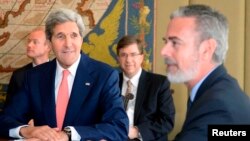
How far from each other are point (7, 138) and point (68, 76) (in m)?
0.50

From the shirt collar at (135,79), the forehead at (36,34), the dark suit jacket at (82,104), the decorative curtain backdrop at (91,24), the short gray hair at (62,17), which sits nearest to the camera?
the dark suit jacket at (82,104)

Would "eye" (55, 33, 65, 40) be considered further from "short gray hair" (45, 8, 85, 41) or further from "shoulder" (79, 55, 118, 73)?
"shoulder" (79, 55, 118, 73)

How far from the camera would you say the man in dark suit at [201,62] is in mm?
1398

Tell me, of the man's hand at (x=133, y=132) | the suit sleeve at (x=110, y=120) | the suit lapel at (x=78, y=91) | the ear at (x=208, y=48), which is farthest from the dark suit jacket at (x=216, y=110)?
the man's hand at (x=133, y=132)

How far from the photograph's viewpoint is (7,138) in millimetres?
2322

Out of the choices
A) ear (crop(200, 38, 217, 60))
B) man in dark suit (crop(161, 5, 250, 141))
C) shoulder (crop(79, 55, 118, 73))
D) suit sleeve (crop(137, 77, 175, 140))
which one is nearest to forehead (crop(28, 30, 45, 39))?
suit sleeve (crop(137, 77, 175, 140))

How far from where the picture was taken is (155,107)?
3.40 metres

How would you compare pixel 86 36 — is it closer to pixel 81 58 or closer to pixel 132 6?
pixel 132 6

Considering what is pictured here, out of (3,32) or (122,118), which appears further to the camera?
(3,32)

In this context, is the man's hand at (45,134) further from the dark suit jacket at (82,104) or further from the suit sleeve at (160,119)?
the suit sleeve at (160,119)

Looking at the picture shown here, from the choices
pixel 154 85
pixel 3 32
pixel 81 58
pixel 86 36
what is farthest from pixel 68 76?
pixel 3 32

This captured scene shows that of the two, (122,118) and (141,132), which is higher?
(122,118)

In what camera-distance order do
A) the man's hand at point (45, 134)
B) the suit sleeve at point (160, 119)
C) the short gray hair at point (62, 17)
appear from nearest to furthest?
the man's hand at point (45, 134), the short gray hair at point (62, 17), the suit sleeve at point (160, 119)

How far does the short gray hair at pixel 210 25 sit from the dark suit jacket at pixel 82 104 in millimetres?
790
